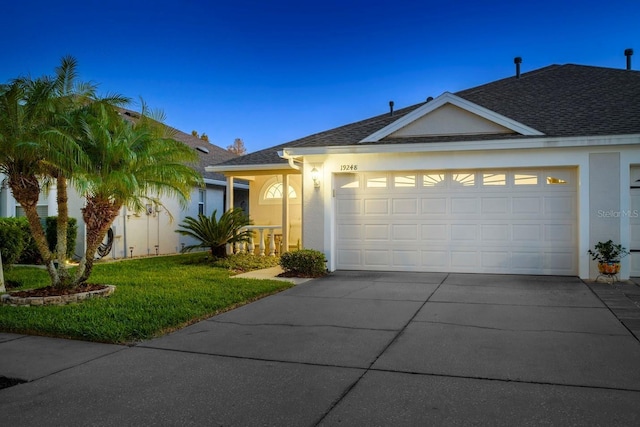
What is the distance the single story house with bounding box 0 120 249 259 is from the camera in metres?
14.5

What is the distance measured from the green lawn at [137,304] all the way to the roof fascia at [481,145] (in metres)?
3.44

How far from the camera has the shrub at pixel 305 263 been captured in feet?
35.6

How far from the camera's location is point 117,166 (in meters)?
7.73

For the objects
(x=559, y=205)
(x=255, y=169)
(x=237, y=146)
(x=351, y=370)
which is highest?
(x=237, y=146)

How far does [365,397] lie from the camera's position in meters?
3.82

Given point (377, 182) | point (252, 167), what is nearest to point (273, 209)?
point (252, 167)

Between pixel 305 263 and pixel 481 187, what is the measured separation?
4.30m

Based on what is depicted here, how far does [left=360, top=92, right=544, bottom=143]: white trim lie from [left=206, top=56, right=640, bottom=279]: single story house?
0.9 inches

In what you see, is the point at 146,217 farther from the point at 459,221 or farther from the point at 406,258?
the point at 459,221

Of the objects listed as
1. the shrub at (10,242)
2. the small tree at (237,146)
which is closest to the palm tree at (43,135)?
the shrub at (10,242)

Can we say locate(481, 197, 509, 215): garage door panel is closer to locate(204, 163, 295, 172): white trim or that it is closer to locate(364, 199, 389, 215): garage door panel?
locate(364, 199, 389, 215): garage door panel

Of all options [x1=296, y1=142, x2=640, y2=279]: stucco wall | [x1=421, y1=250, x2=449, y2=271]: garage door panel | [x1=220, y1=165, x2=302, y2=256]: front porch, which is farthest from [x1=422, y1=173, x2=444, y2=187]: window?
[x1=220, y1=165, x2=302, y2=256]: front porch

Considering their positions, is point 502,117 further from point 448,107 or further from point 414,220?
point 414,220

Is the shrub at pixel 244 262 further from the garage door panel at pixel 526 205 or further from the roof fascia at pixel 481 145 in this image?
the garage door panel at pixel 526 205
